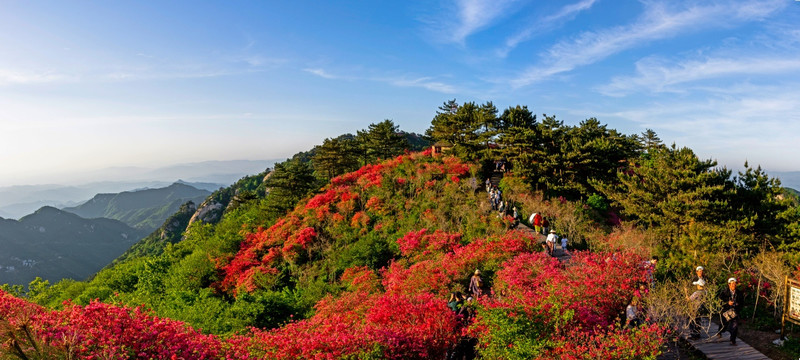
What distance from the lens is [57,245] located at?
142 meters

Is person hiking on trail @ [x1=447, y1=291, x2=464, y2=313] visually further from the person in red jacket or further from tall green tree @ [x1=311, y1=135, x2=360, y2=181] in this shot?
tall green tree @ [x1=311, y1=135, x2=360, y2=181]

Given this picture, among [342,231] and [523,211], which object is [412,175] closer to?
[342,231]

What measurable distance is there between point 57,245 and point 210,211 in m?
114

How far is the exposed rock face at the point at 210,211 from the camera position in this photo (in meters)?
→ 78.1

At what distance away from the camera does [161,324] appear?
7.00 meters

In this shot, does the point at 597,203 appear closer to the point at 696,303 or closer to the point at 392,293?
the point at 696,303

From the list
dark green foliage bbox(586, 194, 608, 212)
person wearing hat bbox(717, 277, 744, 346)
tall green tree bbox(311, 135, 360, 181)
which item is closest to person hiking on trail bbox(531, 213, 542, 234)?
person wearing hat bbox(717, 277, 744, 346)

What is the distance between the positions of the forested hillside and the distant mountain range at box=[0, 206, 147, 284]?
123 metres

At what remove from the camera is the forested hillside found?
7.01 meters

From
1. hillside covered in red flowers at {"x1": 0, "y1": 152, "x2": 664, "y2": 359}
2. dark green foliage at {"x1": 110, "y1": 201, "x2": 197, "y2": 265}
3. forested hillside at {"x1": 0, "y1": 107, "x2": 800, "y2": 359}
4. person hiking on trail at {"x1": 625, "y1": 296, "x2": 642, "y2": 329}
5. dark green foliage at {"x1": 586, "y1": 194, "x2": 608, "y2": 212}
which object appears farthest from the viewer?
dark green foliage at {"x1": 110, "y1": 201, "x2": 197, "y2": 265}

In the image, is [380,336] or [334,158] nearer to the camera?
[380,336]

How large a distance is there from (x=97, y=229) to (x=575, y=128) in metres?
204

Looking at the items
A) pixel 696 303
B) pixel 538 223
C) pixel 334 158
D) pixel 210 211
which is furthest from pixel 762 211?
pixel 210 211

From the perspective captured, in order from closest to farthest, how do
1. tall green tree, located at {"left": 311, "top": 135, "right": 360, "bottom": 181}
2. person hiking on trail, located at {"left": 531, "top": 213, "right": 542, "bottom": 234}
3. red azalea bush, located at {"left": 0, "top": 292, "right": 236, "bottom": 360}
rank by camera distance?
red azalea bush, located at {"left": 0, "top": 292, "right": 236, "bottom": 360}, person hiking on trail, located at {"left": 531, "top": 213, "right": 542, "bottom": 234}, tall green tree, located at {"left": 311, "top": 135, "right": 360, "bottom": 181}
